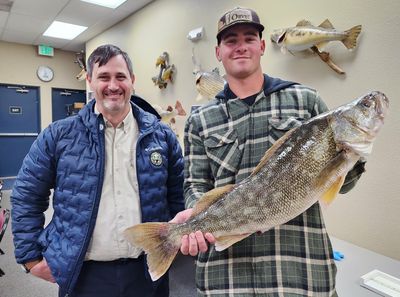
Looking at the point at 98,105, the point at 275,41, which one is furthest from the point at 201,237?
the point at 275,41

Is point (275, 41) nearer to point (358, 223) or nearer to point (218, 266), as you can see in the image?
point (358, 223)

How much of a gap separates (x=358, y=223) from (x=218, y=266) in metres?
1.49

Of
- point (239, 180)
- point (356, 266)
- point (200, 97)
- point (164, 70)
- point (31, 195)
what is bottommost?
point (356, 266)

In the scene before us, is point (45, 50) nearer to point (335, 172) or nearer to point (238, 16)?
point (238, 16)

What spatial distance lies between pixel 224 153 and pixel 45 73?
775 cm

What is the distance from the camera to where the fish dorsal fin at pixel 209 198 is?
3.62ft

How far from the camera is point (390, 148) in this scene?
6.50ft

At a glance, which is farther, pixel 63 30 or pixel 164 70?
pixel 63 30

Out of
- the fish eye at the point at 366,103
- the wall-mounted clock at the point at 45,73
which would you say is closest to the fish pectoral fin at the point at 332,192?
the fish eye at the point at 366,103

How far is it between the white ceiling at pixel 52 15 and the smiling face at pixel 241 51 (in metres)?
3.96

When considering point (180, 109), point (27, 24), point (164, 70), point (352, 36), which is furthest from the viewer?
point (27, 24)

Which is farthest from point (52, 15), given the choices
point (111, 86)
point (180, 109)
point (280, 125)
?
point (280, 125)

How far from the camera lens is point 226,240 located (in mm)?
1083

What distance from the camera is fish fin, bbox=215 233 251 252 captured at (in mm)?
1063
